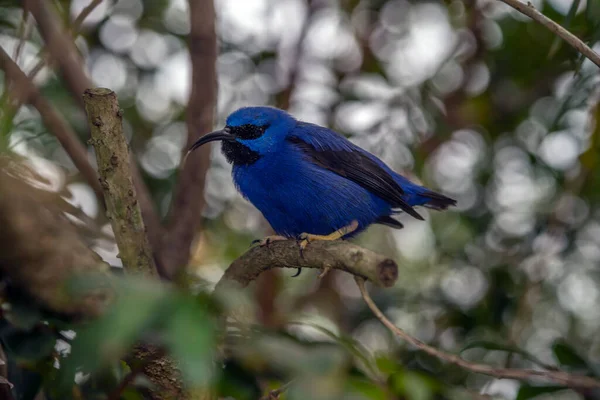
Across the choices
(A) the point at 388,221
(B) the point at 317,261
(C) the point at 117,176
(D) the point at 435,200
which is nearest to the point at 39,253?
(C) the point at 117,176

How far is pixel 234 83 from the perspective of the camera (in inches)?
215

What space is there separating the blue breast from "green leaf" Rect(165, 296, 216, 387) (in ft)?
7.31

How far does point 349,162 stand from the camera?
13.9ft

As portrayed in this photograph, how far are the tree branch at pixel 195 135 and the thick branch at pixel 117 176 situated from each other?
1.40 metres

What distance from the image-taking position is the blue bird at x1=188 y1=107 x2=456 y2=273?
3986 millimetres

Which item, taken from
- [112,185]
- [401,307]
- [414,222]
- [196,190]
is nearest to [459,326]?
[401,307]

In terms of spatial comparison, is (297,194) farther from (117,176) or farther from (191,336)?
(191,336)

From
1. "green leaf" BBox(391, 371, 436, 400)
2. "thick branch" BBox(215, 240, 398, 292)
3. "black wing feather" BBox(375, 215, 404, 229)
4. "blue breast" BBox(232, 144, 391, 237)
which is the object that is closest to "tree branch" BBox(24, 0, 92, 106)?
"blue breast" BBox(232, 144, 391, 237)

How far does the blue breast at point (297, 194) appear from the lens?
397 cm

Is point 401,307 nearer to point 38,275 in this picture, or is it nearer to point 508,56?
point 508,56

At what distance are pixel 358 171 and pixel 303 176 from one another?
14.6 inches

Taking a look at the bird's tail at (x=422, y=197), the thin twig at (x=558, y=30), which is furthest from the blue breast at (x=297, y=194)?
the thin twig at (x=558, y=30)

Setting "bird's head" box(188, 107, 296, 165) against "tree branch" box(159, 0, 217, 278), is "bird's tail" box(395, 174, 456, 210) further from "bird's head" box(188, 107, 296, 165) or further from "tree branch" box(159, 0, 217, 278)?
"tree branch" box(159, 0, 217, 278)

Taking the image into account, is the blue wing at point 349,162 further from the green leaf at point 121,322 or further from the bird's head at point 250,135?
the green leaf at point 121,322
